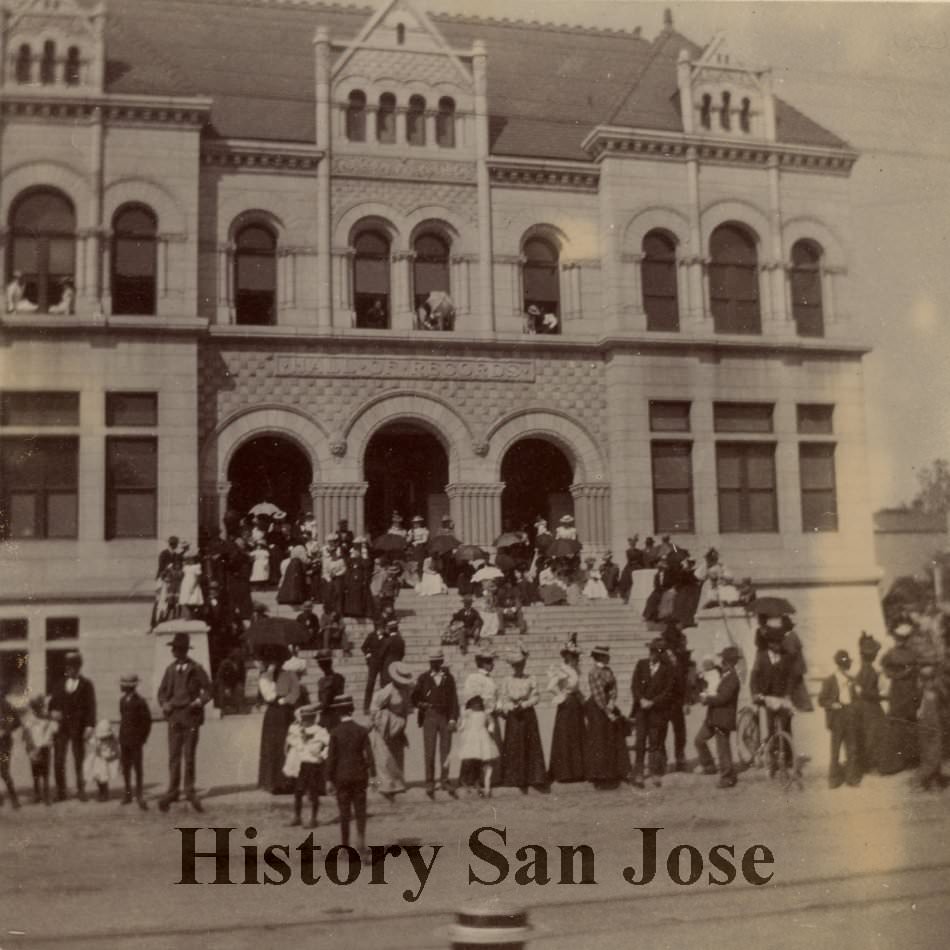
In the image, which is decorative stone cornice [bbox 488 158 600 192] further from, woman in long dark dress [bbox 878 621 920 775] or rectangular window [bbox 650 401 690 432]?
woman in long dark dress [bbox 878 621 920 775]

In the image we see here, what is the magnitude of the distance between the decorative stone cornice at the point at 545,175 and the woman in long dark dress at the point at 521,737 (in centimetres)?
824

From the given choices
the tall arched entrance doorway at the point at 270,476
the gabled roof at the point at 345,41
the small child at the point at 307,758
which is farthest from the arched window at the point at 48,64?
the small child at the point at 307,758

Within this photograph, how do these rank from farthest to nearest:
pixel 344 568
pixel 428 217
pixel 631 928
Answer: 1. pixel 428 217
2. pixel 344 568
3. pixel 631 928

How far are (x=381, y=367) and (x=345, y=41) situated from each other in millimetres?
4849

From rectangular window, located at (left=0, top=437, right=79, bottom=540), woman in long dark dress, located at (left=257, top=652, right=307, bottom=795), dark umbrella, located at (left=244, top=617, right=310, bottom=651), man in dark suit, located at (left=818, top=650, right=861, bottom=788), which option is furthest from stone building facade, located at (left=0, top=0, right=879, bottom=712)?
woman in long dark dress, located at (left=257, top=652, right=307, bottom=795)

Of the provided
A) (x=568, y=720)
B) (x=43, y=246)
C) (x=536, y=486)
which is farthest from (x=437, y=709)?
(x=43, y=246)

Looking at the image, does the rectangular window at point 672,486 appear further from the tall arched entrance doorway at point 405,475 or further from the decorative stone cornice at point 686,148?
the decorative stone cornice at point 686,148

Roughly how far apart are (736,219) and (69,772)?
1157 cm

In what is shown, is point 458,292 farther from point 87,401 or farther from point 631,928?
point 631,928

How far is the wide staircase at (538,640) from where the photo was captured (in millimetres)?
12062

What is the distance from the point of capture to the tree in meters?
12.1

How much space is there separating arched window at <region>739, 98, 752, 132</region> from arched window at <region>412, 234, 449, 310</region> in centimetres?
490

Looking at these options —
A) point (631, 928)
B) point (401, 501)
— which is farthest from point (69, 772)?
point (401, 501)

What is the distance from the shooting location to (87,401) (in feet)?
43.4
